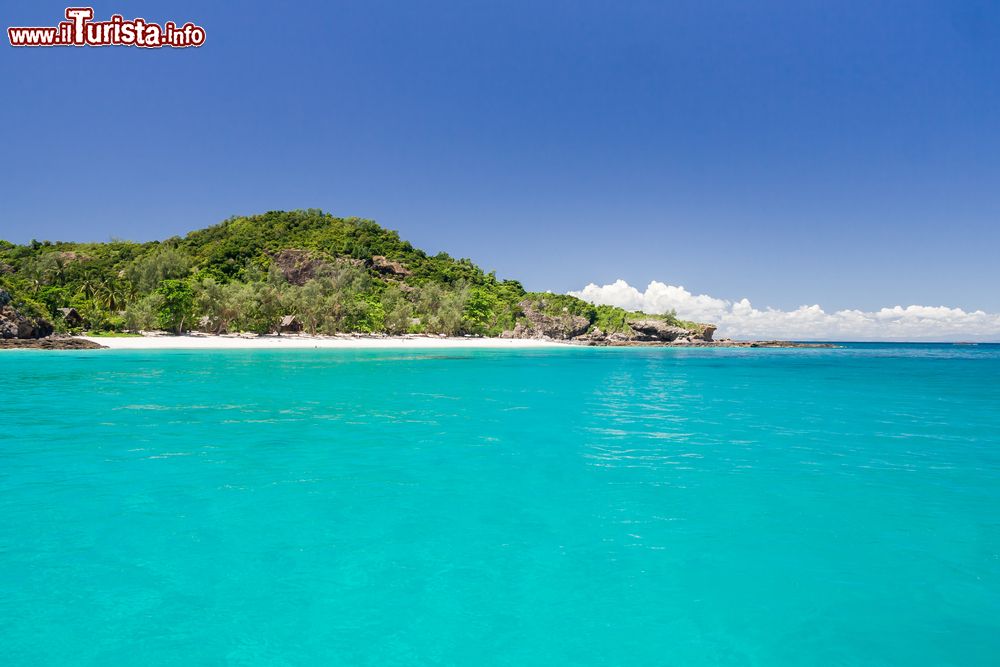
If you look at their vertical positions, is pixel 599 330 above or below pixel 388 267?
below

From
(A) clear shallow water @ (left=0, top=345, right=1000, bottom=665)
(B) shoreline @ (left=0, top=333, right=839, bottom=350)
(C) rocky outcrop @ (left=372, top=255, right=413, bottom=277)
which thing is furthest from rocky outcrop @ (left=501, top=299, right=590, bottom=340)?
(A) clear shallow water @ (left=0, top=345, right=1000, bottom=665)

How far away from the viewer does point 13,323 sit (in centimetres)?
8031

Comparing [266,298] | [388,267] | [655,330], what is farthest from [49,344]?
[655,330]

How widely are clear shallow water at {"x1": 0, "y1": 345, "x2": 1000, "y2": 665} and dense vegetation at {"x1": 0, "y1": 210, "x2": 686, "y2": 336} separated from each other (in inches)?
3752

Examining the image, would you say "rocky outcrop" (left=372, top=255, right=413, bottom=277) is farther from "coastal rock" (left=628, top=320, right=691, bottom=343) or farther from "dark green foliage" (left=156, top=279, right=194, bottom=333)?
"dark green foliage" (left=156, top=279, right=194, bottom=333)

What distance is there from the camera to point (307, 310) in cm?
11525

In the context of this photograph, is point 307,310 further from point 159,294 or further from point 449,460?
point 449,460

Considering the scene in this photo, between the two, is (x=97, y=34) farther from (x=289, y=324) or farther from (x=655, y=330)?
(x=655, y=330)

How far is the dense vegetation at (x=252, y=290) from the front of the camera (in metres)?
103

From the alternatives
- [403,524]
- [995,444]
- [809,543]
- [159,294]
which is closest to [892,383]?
[995,444]

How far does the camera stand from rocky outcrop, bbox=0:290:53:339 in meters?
79.4

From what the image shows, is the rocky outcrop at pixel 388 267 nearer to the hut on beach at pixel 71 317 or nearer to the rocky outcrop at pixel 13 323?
the hut on beach at pixel 71 317

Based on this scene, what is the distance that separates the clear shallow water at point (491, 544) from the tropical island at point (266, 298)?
277 feet

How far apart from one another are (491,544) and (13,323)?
342 ft
